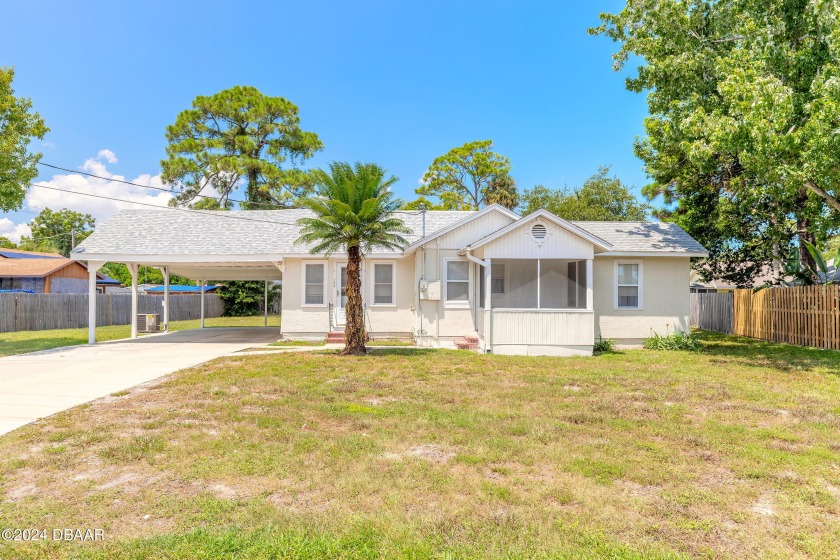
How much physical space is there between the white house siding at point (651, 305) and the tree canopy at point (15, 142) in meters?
18.8

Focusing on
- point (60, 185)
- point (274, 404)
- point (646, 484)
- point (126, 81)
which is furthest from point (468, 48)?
point (646, 484)

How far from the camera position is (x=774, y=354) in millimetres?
12406

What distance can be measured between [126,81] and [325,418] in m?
19.6

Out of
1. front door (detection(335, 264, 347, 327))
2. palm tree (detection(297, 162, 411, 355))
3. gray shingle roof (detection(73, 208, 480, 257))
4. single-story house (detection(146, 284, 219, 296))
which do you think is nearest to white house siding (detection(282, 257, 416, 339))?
front door (detection(335, 264, 347, 327))

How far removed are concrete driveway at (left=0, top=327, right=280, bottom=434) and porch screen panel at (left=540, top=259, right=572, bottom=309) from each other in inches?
378

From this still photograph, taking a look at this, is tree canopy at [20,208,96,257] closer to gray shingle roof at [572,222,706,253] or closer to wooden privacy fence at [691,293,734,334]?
gray shingle roof at [572,222,706,253]

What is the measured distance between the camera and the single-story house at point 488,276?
A: 1244cm

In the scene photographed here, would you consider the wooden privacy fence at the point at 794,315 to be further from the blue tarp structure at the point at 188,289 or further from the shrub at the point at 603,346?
the blue tarp structure at the point at 188,289

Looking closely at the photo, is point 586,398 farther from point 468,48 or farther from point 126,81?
point 126,81

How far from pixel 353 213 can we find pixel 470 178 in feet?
89.1

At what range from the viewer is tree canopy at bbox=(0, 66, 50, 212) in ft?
47.2

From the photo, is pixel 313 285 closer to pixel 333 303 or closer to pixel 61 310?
pixel 333 303

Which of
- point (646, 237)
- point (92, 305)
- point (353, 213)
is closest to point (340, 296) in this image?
point (353, 213)

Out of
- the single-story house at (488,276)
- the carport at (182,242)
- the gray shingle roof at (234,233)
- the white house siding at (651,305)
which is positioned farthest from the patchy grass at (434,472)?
the carport at (182,242)
